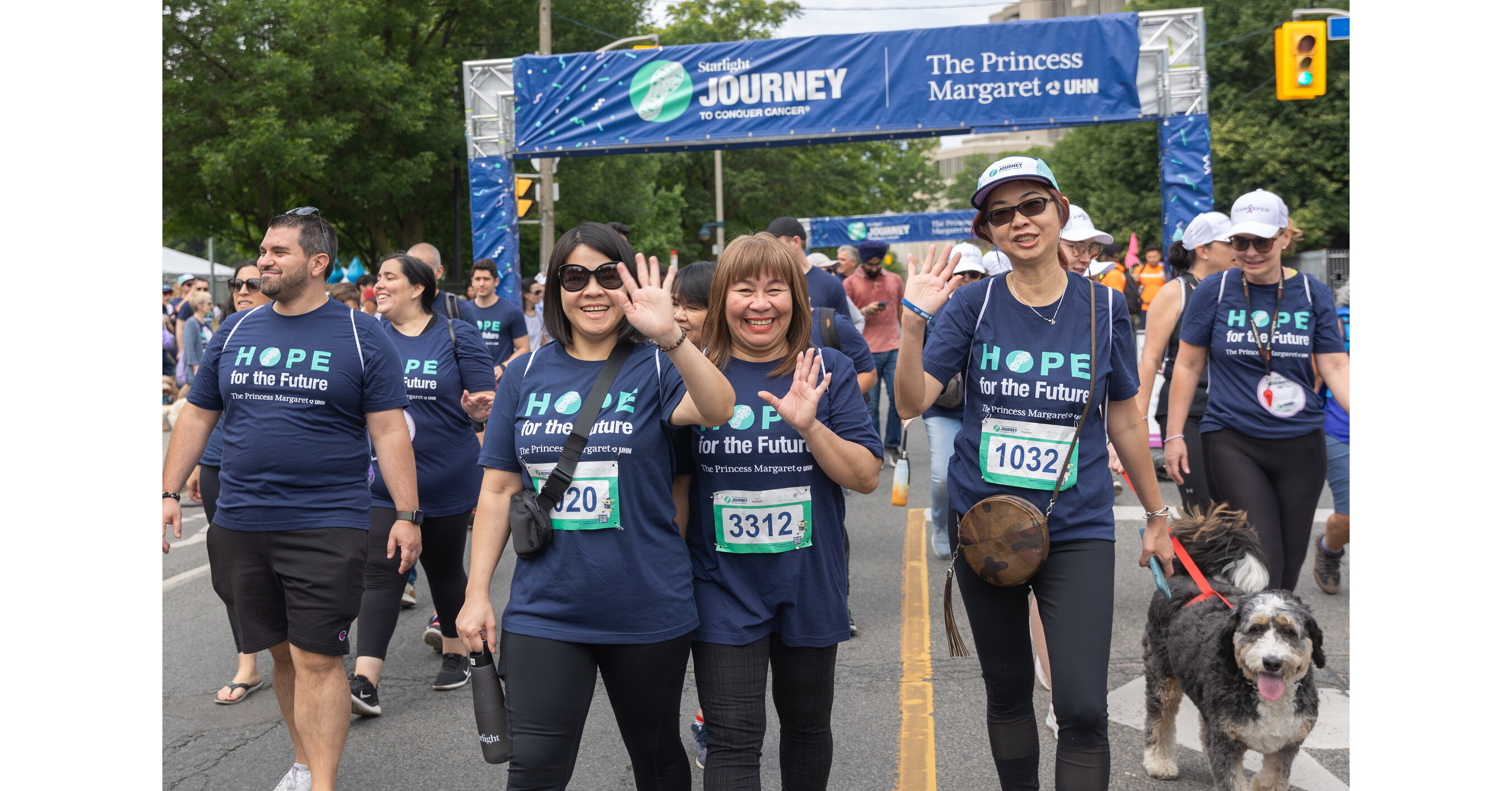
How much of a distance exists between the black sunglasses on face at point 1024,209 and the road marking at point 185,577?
6.14m

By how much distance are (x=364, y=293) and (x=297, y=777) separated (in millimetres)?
11185

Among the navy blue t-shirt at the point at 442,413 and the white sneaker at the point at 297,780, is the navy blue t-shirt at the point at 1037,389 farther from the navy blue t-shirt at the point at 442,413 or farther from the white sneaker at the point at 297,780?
the navy blue t-shirt at the point at 442,413

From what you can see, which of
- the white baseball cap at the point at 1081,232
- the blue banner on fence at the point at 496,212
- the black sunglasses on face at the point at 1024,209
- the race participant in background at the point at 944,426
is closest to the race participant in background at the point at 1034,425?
the black sunglasses on face at the point at 1024,209

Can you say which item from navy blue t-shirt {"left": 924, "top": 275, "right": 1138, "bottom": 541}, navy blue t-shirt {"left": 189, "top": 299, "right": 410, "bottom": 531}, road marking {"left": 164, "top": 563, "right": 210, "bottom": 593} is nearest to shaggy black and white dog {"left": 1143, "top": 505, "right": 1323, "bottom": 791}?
navy blue t-shirt {"left": 924, "top": 275, "right": 1138, "bottom": 541}

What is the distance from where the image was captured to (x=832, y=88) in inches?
532

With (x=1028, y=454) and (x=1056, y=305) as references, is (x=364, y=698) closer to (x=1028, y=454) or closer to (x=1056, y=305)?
(x=1028, y=454)

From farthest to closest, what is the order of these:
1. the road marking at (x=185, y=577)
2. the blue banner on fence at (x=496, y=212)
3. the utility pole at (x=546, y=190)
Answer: the utility pole at (x=546, y=190), the blue banner on fence at (x=496, y=212), the road marking at (x=185, y=577)

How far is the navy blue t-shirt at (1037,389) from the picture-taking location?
3172 mm

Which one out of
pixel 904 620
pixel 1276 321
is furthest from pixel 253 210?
pixel 1276 321

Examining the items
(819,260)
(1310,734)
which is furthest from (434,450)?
(819,260)

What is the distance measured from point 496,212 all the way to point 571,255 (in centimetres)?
1207

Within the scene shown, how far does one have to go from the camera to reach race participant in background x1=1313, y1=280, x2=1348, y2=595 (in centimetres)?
628

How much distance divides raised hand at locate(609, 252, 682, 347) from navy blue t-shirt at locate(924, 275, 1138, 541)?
88 cm

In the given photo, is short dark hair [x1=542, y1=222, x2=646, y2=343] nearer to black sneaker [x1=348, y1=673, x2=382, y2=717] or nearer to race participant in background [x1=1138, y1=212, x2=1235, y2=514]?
black sneaker [x1=348, y1=673, x2=382, y2=717]
